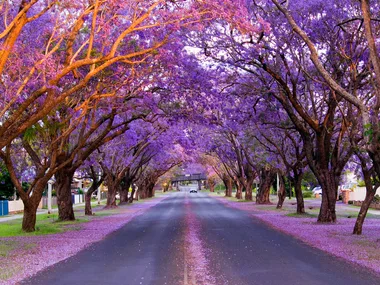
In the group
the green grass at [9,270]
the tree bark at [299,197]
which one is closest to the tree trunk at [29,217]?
the green grass at [9,270]

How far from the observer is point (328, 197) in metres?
23.1

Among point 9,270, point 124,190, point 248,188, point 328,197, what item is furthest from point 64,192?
point 248,188

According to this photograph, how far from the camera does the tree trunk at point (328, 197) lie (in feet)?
75.3

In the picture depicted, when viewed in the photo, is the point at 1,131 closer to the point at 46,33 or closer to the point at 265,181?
the point at 46,33

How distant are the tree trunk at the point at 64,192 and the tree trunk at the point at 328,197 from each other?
40.0 feet

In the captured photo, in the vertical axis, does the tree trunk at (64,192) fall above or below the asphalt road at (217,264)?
above

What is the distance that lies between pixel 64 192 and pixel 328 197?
1297 centimetres

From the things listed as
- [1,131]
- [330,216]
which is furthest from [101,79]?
[330,216]

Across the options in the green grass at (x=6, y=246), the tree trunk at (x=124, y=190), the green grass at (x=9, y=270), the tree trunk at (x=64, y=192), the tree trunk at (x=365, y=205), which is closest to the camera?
the green grass at (x=9, y=270)

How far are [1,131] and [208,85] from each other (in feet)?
33.7

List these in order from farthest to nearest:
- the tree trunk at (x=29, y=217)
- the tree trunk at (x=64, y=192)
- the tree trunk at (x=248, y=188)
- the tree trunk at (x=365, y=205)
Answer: the tree trunk at (x=248, y=188)
the tree trunk at (x=64, y=192)
the tree trunk at (x=29, y=217)
the tree trunk at (x=365, y=205)

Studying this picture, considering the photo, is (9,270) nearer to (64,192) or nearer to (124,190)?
(64,192)

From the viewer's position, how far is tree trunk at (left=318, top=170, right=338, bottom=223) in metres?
23.0

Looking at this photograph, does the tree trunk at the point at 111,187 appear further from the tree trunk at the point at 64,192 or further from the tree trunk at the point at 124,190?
the tree trunk at the point at 64,192
